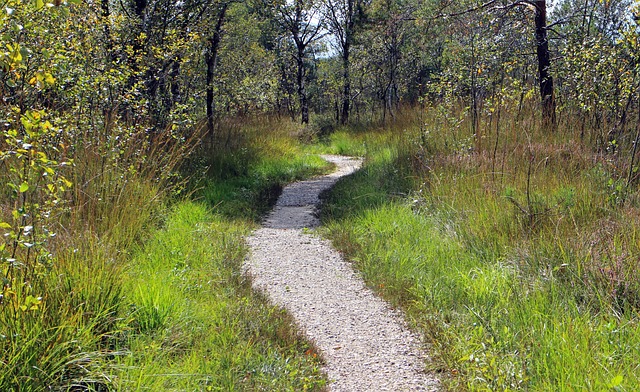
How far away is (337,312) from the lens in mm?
4344

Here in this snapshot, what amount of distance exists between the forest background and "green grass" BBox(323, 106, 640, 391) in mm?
18

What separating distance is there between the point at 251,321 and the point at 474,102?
15.7ft

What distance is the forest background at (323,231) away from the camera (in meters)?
2.81

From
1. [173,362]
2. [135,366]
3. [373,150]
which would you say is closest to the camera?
[135,366]

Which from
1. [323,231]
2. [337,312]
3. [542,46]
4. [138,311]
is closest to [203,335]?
[138,311]

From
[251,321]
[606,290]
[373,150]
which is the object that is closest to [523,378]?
[606,290]

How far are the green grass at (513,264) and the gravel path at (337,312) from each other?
6.3 inches

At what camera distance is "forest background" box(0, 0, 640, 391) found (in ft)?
9.22

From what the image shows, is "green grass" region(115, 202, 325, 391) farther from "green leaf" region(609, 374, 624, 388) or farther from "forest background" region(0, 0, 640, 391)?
"green leaf" region(609, 374, 624, 388)

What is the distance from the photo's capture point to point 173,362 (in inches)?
122

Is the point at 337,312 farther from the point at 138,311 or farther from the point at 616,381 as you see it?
the point at 616,381

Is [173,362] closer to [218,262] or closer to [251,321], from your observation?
[251,321]

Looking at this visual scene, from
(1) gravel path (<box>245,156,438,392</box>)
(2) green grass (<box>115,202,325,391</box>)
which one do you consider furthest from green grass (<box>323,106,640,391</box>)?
(2) green grass (<box>115,202,325,391</box>)

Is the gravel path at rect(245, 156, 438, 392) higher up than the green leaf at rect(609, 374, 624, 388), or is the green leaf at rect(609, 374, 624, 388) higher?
the green leaf at rect(609, 374, 624, 388)
